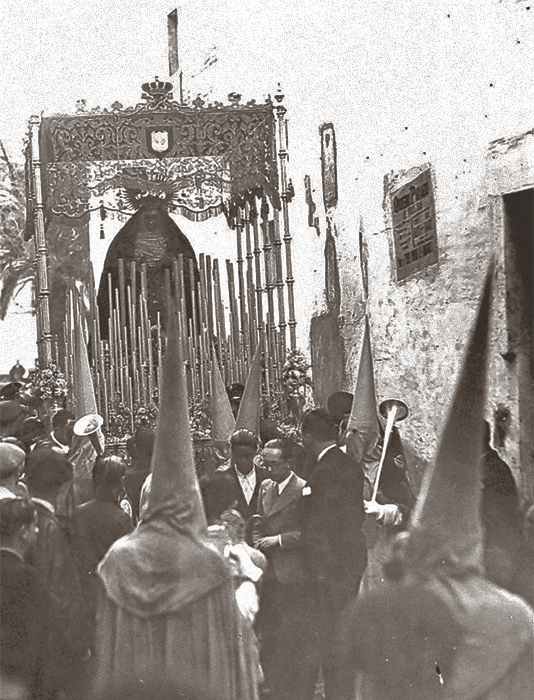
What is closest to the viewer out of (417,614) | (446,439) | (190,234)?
(417,614)

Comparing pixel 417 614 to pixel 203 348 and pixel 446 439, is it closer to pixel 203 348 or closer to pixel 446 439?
pixel 446 439

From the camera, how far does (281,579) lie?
520cm

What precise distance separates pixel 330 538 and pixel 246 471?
65 centimetres

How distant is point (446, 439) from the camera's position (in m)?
4.13

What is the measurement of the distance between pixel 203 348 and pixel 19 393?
1.22 metres

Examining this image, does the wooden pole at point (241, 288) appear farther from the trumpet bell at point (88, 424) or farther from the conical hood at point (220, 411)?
the trumpet bell at point (88, 424)

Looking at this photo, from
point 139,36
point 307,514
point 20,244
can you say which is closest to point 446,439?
point 307,514

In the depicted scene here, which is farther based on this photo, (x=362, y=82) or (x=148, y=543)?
(x=362, y=82)

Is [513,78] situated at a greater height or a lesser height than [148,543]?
greater

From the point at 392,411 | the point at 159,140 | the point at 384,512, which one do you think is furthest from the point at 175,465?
the point at 159,140

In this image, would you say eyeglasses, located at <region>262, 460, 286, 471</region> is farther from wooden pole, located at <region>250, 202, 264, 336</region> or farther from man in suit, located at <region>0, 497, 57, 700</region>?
wooden pole, located at <region>250, 202, 264, 336</region>

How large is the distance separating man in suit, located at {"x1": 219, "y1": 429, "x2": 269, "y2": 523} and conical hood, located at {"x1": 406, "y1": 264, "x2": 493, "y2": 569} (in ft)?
4.56

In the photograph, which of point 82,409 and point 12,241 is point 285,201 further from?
point 12,241

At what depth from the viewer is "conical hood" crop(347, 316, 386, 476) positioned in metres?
5.49
